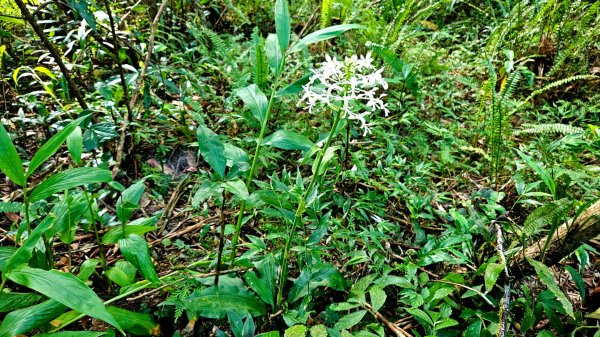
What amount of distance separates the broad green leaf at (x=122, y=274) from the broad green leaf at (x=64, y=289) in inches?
16.6

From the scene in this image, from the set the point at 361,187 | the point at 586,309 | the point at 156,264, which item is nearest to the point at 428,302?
the point at 586,309

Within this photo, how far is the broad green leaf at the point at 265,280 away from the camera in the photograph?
1.32m

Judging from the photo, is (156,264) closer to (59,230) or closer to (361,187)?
(59,230)

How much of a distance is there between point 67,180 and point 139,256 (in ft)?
1.05

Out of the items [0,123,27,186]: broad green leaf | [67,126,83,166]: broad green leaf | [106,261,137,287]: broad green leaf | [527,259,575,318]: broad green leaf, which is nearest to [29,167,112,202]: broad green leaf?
[0,123,27,186]: broad green leaf

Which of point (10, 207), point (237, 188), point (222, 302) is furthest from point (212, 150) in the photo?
point (10, 207)

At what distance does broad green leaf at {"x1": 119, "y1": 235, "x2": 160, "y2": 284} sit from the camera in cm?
124

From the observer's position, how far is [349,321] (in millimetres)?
1306

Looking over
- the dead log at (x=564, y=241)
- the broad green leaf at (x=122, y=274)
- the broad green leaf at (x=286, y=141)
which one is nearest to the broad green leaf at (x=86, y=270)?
the broad green leaf at (x=122, y=274)

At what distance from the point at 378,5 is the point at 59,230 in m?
3.55

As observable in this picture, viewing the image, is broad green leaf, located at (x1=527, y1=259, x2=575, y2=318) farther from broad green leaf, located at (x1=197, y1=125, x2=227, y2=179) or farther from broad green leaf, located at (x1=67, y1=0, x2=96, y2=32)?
broad green leaf, located at (x1=67, y1=0, x2=96, y2=32)

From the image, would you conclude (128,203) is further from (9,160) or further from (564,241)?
(564,241)

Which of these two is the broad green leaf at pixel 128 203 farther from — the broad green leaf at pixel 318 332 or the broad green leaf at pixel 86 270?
the broad green leaf at pixel 318 332

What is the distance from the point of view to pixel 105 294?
1509 mm
